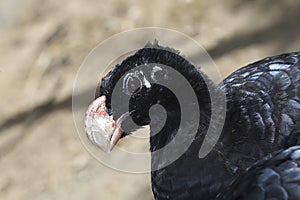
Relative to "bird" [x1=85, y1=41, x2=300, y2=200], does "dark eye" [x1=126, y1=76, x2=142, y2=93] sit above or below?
above

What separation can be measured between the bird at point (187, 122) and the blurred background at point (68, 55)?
1.20 m

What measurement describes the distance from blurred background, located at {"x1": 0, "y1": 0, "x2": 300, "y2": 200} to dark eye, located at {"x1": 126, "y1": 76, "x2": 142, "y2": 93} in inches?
53.5

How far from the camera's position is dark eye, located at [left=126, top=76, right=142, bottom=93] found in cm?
312

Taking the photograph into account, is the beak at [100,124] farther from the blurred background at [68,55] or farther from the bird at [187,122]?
the blurred background at [68,55]

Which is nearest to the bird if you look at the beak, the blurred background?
the beak

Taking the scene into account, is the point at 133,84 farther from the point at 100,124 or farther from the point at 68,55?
the point at 68,55

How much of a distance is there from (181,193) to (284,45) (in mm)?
2141

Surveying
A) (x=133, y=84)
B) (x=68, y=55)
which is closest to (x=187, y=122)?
(x=133, y=84)

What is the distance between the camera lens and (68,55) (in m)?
5.02

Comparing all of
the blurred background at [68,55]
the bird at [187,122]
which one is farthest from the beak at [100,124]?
the blurred background at [68,55]

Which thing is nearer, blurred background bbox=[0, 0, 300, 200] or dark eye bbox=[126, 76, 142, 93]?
dark eye bbox=[126, 76, 142, 93]

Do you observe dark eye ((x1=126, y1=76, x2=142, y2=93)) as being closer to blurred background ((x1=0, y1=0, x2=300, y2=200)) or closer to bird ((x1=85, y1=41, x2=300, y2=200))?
bird ((x1=85, y1=41, x2=300, y2=200))

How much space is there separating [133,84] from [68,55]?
6.49ft

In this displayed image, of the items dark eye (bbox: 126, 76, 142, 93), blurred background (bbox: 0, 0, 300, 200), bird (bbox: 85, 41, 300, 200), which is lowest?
bird (bbox: 85, 41, 300, 200)
